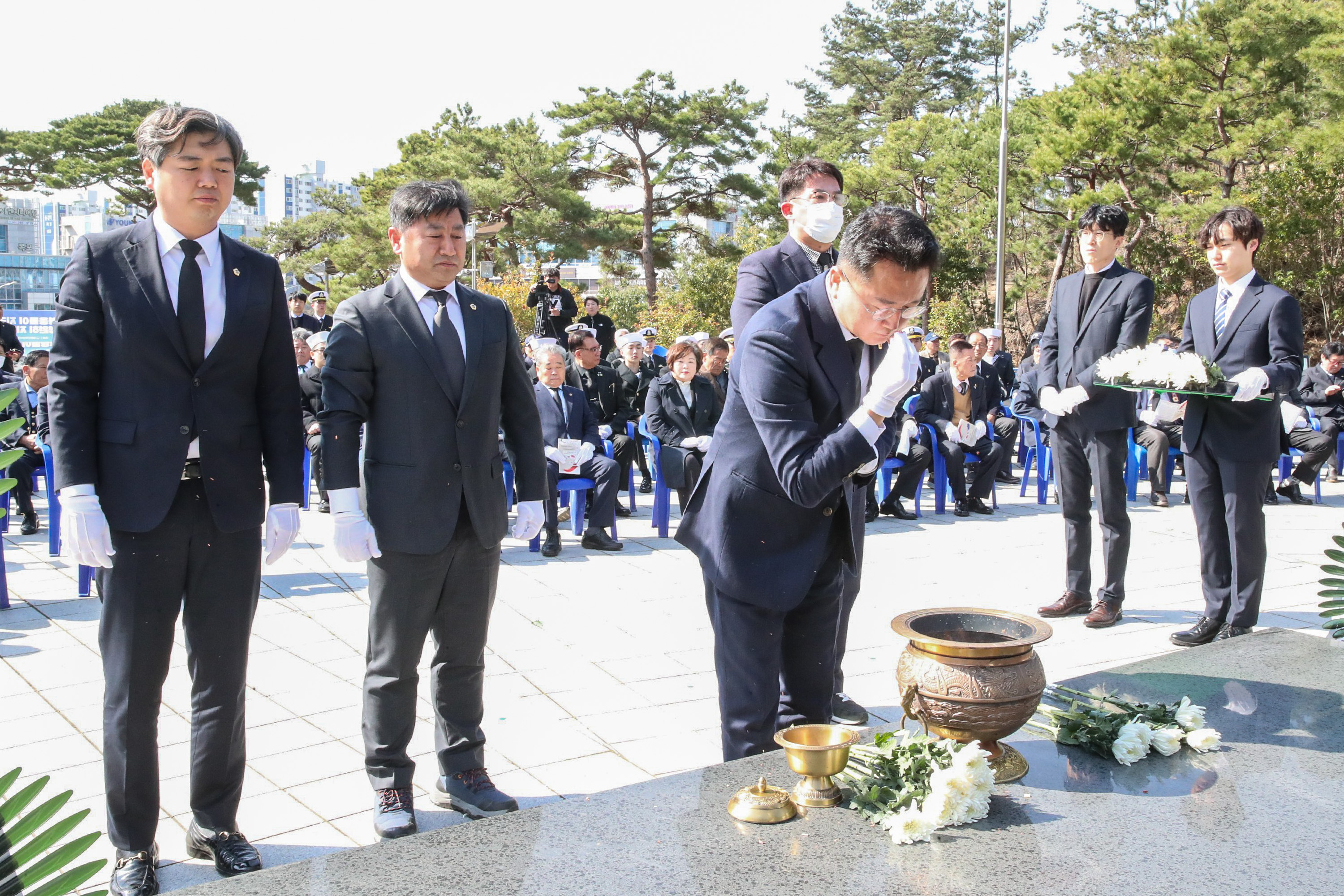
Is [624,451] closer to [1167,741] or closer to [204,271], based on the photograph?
[204,271]

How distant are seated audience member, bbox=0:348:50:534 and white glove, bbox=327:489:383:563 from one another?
5063mm

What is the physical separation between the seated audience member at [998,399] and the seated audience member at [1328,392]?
107 inches

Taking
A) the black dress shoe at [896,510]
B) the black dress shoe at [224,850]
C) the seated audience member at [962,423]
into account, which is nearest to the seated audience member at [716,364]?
the black dress shoe at [896,510]

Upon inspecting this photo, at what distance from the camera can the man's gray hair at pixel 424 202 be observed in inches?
119

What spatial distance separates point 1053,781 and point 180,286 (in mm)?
2419

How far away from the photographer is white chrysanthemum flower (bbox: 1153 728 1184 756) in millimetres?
2375

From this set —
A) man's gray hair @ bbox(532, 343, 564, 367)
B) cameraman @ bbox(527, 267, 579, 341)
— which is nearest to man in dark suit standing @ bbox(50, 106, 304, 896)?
man's gray hair @ bbox(532, 343, 564, 367)

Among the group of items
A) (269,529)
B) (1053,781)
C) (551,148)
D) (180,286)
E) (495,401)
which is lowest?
(1053,781)

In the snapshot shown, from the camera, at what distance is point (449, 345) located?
3.11m

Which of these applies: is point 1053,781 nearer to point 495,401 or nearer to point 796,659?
point 796,659

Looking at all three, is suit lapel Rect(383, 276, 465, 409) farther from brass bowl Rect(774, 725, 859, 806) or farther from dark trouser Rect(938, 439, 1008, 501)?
dark trouser Rect(938, 439, 1008, 501)

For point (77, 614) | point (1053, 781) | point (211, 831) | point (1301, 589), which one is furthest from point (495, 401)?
point (1301, 589)

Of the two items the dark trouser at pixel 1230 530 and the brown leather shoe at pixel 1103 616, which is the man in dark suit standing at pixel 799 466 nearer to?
the dark trouser at pixel 1230 530

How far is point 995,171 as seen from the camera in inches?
1064
